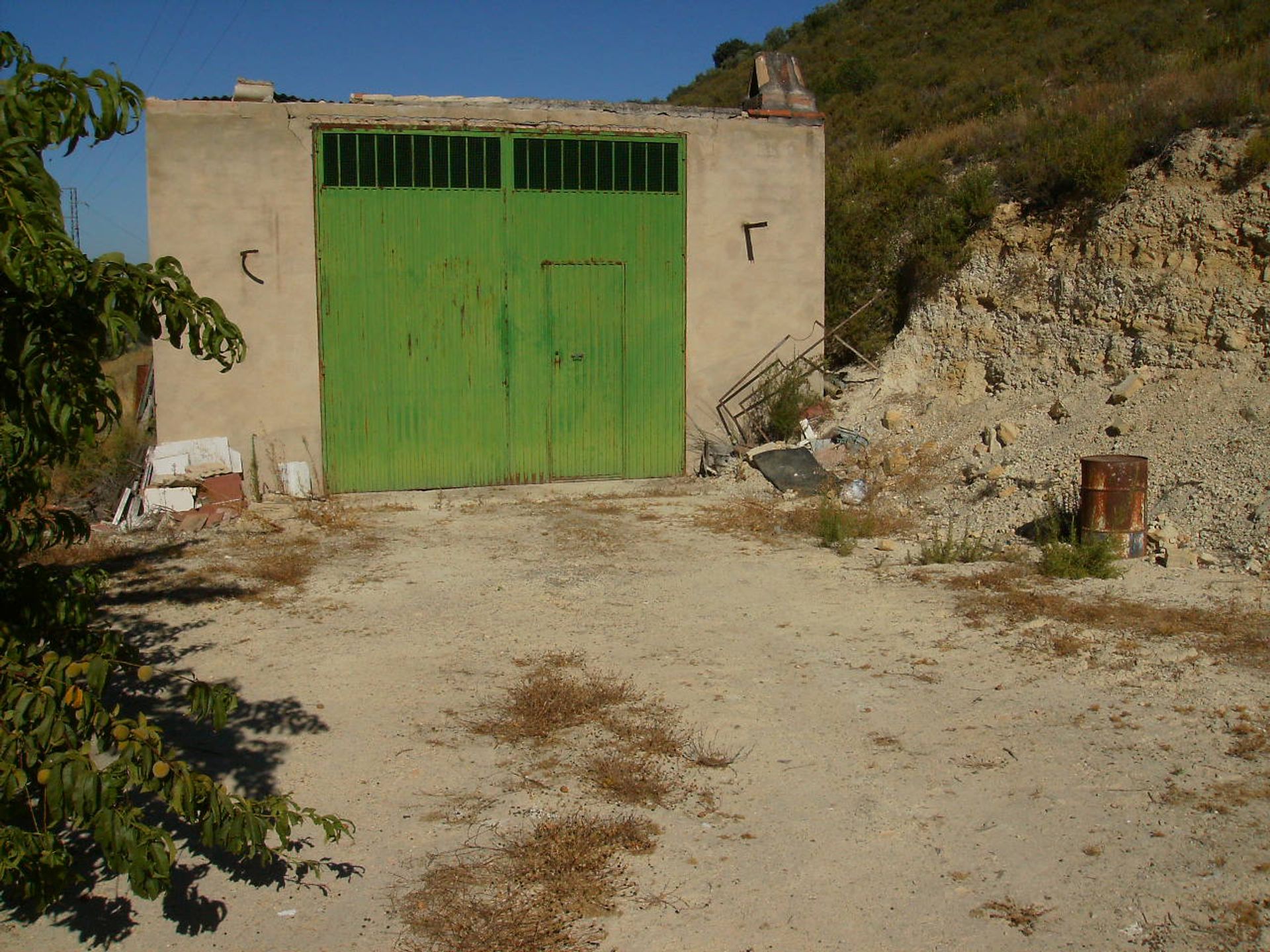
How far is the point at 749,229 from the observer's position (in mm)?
13797

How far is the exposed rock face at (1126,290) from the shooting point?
11.9 m

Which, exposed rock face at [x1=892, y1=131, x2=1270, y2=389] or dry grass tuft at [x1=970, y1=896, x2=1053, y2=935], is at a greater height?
exposed rock face at [x1=892, y1=131, x2=1270, y2=389]

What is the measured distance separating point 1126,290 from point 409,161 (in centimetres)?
813

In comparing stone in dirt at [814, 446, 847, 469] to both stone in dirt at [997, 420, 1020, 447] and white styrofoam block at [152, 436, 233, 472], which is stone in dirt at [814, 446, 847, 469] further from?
white styrofoam block at [152, 436, 233, 472]

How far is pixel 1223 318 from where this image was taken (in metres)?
11.8

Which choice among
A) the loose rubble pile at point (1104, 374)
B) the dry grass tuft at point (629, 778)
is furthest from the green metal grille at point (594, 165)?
the dry grass tuft at point (629, 778)

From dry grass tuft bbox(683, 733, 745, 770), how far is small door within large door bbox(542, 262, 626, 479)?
7639 millimetres

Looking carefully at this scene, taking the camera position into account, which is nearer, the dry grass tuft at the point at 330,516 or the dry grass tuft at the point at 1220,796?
the dry grass tuft at the point at 1220,796

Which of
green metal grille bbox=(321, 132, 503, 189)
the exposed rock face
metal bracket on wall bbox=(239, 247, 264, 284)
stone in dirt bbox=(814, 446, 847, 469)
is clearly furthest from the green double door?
the exposed rock face

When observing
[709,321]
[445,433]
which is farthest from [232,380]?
[709,321]

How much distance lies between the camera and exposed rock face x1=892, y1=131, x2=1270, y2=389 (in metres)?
11.9

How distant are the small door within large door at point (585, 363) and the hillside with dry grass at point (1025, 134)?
376cm

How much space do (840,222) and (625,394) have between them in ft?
15.4

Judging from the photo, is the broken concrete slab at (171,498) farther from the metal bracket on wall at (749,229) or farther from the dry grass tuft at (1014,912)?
the dry grass tuft at (1014,912)
